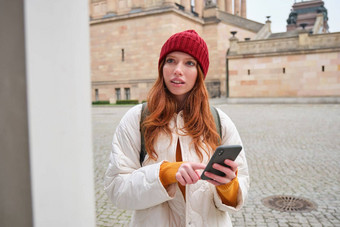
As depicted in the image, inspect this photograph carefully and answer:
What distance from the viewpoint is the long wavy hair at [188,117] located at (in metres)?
1.56

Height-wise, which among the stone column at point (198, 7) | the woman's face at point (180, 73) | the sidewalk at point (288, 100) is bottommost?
the sidewalk at point (288, 100)

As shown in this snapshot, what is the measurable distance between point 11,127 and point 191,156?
0.99 m

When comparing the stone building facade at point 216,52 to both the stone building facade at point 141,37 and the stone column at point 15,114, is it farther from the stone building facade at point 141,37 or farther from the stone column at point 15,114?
the stone column at point 15,114

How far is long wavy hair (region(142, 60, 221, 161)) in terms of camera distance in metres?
1.56

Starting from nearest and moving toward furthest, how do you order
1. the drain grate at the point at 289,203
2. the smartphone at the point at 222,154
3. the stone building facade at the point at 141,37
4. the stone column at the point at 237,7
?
1. the smartphone at the point at 222,154
2. the drain grate at the point at 289,203
3. the stone building facade at the point at 141,37
4. the stone column at the point at 237,7

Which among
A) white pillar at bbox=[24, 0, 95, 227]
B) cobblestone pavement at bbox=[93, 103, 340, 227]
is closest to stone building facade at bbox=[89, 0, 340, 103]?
cobblestone pavement at bbox=[93, 103, 340, 227]

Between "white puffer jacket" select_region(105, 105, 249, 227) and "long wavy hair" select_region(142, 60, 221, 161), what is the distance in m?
0.04

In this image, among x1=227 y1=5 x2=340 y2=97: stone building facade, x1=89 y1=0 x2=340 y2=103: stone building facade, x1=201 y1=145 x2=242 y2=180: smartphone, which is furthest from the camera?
x1=89 y1=0 x2=340 y2=103: stone building facade

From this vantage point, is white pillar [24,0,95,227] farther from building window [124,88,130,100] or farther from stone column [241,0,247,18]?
stone column [241,0,247,18]

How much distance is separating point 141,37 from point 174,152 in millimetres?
26600

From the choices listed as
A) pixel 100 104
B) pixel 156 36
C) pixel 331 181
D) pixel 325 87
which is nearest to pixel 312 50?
pixel 325 87

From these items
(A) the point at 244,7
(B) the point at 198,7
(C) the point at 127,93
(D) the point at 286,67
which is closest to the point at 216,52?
(B) the point at 198,7

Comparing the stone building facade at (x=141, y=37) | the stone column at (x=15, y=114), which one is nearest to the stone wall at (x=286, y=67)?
the stone building facade at (x=141, y=37)

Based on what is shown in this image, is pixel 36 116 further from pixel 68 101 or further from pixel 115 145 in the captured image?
pixel 115 145
